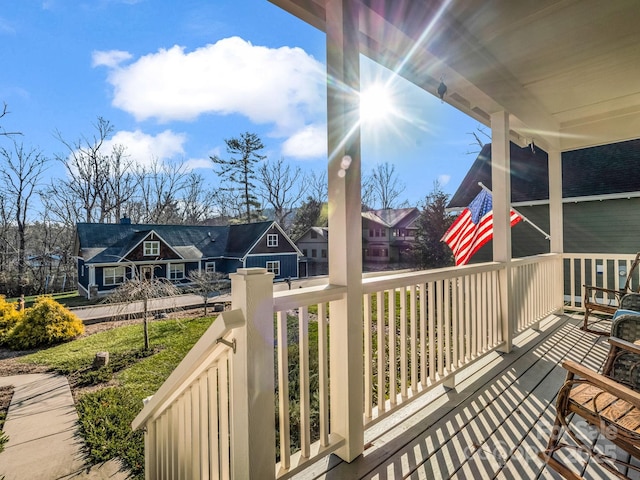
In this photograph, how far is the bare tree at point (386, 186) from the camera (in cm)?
1189

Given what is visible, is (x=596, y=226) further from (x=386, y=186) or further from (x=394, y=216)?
(x=394, y=216)

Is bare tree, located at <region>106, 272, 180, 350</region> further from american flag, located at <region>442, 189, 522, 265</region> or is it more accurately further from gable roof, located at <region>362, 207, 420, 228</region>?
gable roof, located at <region>362, 207, 420, 228</region>

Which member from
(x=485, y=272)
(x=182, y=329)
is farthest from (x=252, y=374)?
(x=182, y=329)

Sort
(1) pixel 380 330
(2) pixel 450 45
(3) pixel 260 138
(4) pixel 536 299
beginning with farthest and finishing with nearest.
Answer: (3) pixel 260 138, (4) pixel 536 299, (2) pixel 450 45, (1) pixel 380 330

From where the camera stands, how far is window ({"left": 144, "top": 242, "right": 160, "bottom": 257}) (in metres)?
8.33

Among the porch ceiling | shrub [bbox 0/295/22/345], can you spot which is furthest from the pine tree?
shrub [bbox 0/295/22/345]

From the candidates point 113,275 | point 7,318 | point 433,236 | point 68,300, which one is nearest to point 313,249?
point 433,236

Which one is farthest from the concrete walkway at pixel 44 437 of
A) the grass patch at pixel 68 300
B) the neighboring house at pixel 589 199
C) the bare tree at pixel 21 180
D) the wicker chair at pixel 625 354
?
the neighboring house at pixel 589 199

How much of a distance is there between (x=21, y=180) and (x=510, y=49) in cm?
867

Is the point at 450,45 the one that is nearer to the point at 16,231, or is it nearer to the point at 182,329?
the point at 182,329

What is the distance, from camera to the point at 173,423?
56.1 inches

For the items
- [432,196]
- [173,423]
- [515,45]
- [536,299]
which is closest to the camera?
[173,423]

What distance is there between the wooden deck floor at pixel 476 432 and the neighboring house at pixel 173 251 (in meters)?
6.32

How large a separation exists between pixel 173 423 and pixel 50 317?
6074 millimetres
